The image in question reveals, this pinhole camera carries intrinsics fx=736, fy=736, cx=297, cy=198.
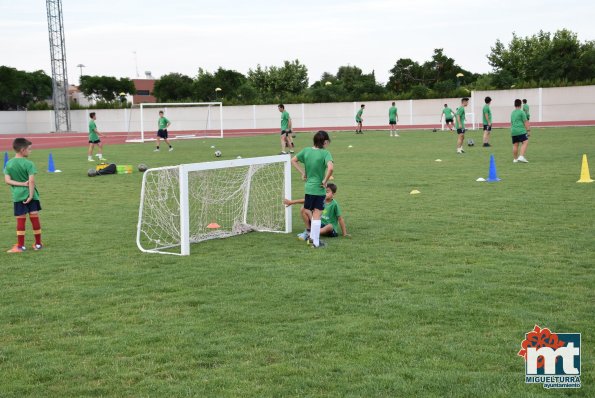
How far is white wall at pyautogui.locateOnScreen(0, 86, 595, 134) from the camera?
4878cm

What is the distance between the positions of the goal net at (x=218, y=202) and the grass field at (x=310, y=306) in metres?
0.40

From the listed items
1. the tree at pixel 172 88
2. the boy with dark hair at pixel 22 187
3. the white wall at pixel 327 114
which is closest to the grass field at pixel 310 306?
the boy with dark hair at pixel 22 187

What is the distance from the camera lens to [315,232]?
9.50 metres

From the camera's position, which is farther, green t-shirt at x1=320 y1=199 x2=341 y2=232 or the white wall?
the white wall

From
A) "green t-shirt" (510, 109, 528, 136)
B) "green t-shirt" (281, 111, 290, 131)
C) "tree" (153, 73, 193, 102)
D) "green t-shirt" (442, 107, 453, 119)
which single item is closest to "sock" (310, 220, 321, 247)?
"green t-shirt" (510, 109, 528, 136)

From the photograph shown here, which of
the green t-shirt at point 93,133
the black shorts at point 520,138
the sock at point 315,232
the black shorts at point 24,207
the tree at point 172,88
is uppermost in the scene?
the tree at point 172,88

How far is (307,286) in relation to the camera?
7.43 m

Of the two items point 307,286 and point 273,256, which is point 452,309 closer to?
point 307,286

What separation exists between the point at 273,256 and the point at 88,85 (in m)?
95.1

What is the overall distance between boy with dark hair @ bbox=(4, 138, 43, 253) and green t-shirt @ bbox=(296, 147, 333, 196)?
11.8ft

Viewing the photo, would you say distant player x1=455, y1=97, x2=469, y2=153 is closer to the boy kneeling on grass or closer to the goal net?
the goal net

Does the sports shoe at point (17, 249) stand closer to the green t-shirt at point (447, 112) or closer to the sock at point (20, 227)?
the sock at point (20, 227)

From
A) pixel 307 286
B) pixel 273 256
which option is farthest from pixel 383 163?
pixel 307 286

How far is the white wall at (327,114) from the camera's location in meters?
48.8
